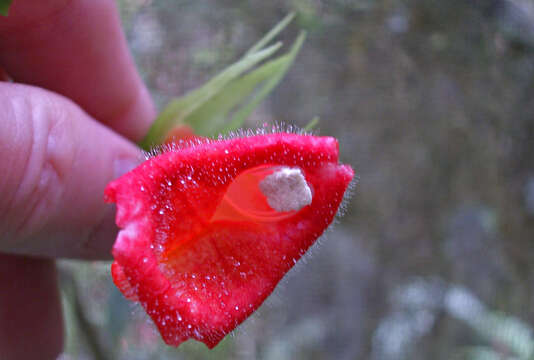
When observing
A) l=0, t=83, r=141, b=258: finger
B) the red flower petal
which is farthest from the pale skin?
the red flower petal

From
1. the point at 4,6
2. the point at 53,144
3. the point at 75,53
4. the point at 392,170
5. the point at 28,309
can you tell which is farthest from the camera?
the point at 392,170

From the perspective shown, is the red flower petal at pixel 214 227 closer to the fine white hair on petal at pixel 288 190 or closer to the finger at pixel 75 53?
the fine white hair on petal at pixel 288 190

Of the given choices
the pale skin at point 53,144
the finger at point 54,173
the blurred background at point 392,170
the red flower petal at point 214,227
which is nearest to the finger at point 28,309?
the pale skin at point 53,144

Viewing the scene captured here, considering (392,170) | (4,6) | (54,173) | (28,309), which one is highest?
(4,6)

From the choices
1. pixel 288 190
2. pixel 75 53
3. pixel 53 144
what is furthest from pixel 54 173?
pixel 288 190

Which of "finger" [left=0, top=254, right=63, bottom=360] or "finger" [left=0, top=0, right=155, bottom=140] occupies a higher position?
"finger" [left=0, top=0, right=155, bottom=140]

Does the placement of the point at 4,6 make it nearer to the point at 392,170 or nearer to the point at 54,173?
the point at 54,173

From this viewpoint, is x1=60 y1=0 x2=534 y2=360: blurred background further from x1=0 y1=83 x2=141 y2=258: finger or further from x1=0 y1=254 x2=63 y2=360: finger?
x1=0 y1=83 x2=141 y2=258: finger
